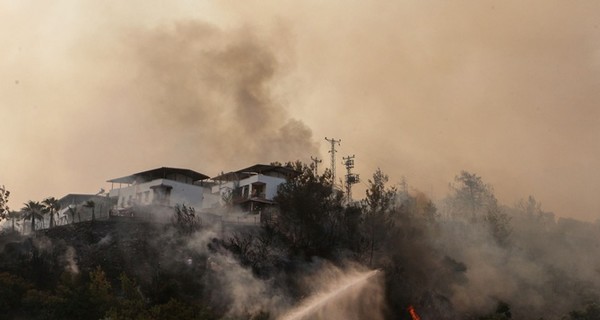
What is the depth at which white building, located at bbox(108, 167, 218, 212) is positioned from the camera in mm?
84750

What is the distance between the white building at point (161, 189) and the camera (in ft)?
278

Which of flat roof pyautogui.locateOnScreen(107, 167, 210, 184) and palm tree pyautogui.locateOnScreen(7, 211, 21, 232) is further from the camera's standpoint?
palm tree pyautogui.locateOnScreen(7, 211, 21, 232)

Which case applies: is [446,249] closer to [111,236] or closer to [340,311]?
[340,311]

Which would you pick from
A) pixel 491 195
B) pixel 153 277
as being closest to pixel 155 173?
pixel 153 277

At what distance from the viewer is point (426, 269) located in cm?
7212

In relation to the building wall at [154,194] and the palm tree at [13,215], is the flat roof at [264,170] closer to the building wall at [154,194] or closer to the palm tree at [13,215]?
the building wall at [154,194]

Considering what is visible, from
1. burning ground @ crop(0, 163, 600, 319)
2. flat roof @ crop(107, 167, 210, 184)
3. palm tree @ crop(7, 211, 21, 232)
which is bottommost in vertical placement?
burning ground @ crop(0, 163, 600, 319)

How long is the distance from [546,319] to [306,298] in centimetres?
2894

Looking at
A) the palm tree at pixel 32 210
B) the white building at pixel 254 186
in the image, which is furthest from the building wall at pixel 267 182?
the palm tree at pixel 32 210

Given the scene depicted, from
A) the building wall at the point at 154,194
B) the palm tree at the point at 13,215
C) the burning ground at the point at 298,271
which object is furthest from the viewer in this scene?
the palm tree at the point at 13,215

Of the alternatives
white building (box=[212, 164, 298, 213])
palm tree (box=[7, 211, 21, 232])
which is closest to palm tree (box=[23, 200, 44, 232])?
palm tree (box=[7, 211, 21, 232])

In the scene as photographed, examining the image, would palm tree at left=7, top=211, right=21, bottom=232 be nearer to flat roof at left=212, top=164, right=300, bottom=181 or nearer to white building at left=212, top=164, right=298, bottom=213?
white building at left=212, top=164, right=298, bottom=213

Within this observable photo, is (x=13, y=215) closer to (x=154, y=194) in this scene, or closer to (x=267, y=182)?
(x=154, y=194)

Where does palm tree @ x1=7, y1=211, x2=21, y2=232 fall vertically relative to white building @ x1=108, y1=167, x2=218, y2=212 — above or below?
below
